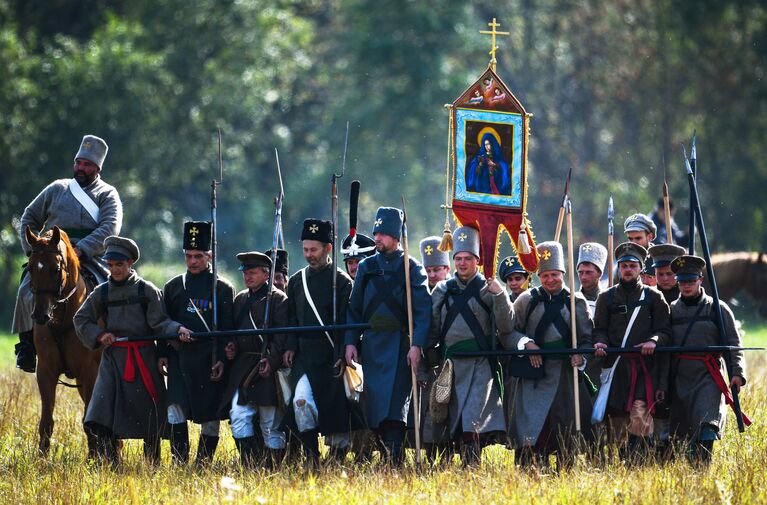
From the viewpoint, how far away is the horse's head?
1270cm

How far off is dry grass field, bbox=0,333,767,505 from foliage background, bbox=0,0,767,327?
25239 mm

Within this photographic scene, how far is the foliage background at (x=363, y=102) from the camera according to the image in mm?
37781

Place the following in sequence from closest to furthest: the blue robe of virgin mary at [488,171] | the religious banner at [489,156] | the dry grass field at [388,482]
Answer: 1. the dry grass field at [388,482]
2. the religious banner at [489,156]
3. the blue robe of virgin mary at [488,171]

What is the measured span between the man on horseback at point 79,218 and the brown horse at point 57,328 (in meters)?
0.40

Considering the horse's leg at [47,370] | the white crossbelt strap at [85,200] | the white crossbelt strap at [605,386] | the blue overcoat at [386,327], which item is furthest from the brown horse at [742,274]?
the horse's leg at [47,370]

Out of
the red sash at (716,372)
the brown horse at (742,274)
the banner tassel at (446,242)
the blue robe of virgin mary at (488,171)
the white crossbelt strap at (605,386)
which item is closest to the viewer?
the red sash at (716,372)

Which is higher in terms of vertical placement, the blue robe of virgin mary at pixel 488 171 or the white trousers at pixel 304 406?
the blue robe of virgin mary at pixel 488 171

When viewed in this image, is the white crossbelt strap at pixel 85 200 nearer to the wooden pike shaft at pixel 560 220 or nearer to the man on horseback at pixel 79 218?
the man on horseback at pixel 79 218

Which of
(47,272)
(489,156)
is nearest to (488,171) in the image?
(489,156)

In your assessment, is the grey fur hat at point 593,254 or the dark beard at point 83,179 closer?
the grey fur hat at point 593,254

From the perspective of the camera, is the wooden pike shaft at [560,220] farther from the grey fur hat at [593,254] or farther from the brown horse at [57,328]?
the brown horse at [57,328]

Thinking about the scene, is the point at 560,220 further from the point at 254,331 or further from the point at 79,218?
the point at 79,218

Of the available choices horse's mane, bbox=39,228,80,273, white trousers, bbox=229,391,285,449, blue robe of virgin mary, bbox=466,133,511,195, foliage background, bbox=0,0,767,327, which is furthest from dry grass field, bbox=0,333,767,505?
foliage background, bbox=0,0,767,327

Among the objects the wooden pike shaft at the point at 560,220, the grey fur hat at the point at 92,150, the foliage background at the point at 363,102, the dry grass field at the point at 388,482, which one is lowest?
the dry grass field at the point at 388,482
